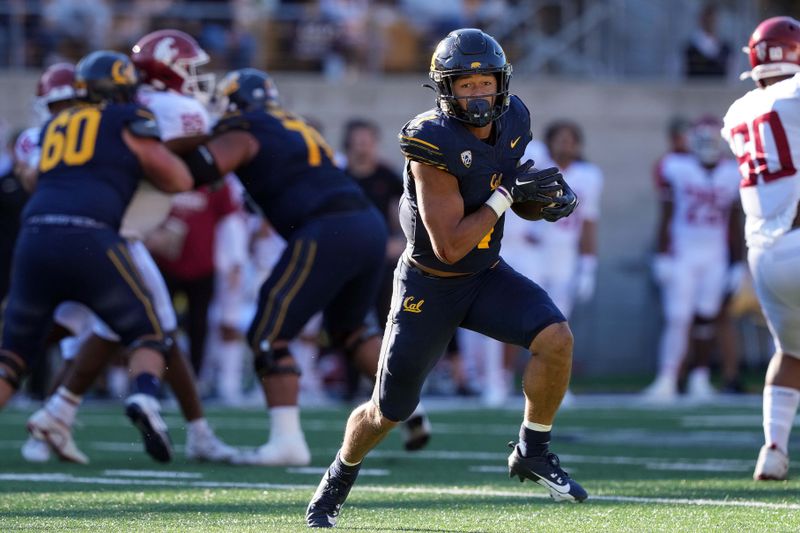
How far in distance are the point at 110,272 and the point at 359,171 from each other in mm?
4709

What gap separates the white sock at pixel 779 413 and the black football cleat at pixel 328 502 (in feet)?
6.35

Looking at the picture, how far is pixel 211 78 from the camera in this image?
740 centimetres

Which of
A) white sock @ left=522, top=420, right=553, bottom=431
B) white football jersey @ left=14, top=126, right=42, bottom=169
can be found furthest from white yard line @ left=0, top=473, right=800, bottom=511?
white football jersey @ left=14, top=126, right=42, bottom=169

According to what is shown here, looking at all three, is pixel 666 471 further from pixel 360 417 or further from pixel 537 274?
pixel 537 274

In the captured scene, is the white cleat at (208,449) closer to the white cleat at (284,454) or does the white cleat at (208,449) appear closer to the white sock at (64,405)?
the white cleat at (284,454)

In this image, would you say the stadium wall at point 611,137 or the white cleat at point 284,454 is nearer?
the white cleat at point 284,454

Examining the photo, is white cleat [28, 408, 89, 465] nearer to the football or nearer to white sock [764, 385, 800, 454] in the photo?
the football

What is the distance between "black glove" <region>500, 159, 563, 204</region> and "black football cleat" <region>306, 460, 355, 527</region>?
106 centimetres

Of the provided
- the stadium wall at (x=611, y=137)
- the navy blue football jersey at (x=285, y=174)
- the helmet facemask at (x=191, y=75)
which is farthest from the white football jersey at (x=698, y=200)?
the helmet facemask at (x=191, y=75)

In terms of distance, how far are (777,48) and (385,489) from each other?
238cm

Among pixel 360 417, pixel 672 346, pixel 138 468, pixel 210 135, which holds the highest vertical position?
pixel 210 135

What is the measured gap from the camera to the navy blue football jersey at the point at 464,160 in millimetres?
4816

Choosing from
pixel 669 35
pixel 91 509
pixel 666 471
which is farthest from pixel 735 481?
pixel 669 35

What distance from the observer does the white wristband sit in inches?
190
